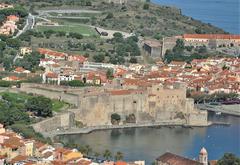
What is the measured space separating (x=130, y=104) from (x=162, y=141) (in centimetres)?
350

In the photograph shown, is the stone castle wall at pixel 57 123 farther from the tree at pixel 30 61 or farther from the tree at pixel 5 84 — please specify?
the tree at pixel 30 61

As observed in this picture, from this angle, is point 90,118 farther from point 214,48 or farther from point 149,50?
point 214,48

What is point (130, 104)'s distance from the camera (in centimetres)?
3984

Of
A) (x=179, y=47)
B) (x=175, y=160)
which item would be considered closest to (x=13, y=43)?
(x=179, y=47)

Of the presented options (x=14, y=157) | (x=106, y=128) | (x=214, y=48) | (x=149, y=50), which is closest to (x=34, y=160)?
(x=14, y=157)

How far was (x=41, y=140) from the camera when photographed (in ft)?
105

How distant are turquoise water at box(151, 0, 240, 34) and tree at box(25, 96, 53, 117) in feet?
106

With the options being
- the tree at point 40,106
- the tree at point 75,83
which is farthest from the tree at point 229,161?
the tree at point 75,83

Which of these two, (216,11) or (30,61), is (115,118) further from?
(216,11)

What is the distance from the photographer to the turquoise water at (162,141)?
34.3 meters

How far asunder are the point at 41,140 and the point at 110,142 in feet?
13.8

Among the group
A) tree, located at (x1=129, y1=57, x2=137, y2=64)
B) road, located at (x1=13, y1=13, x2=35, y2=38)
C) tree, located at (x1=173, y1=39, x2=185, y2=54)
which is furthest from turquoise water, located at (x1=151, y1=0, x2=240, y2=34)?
tree, located at (x1=129, y1=57, x2=137, y2=64)

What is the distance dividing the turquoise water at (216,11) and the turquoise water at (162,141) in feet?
99.8

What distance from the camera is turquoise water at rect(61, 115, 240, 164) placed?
3434 centimetres
